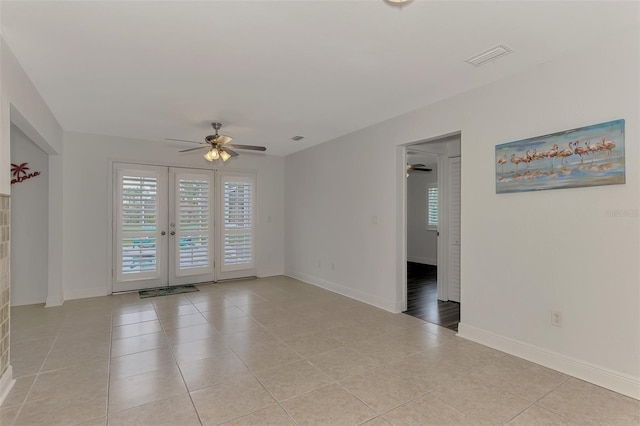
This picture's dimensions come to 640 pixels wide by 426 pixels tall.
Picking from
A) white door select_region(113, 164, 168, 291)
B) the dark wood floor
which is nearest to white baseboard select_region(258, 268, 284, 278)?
white door select_region(113, 164, 168, 291)

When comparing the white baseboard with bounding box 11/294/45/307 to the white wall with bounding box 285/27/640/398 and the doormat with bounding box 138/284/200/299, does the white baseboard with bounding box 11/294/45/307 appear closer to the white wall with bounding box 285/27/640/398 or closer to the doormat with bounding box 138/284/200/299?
the doormat with bounding box 138/284/200/299

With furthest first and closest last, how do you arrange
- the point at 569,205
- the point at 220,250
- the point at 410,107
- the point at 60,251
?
the point at 220,250 → the point at 60,251 → the point at 410,107 → the point at 569,205

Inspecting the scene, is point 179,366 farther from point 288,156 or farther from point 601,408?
point 288,156

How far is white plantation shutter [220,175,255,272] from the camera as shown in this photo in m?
6.35

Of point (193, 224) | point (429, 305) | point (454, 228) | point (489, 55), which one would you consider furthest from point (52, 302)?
point (489, 55)

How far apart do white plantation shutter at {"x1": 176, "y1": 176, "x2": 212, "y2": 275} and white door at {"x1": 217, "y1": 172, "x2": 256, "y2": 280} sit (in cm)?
26

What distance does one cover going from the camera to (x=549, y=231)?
278cm

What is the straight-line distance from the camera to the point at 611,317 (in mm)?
2439

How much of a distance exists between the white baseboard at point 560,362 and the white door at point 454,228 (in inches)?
58.7

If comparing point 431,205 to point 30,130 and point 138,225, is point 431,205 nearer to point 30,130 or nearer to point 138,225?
point 138,225

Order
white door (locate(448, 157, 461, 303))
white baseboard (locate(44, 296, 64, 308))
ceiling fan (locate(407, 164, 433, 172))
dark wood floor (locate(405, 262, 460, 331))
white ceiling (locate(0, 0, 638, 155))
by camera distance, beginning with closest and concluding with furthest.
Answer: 1. white ceiling (locate(0, 0, 638, 155))
2. dark wood floor (locate(405, 262, 460, 331))
3. white baseboard (locate(44, 296, 64, 308))
4. white door (locate(448, 157, 461, 303))
5. ceiling fan (locate(407, 164, 433, 172))

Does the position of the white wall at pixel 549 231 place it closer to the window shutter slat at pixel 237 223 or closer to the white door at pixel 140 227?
the window shutter slat at pixel 237 223

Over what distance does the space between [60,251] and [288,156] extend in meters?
4.10

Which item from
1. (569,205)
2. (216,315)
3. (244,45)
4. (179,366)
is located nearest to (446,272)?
→ (569,205)
